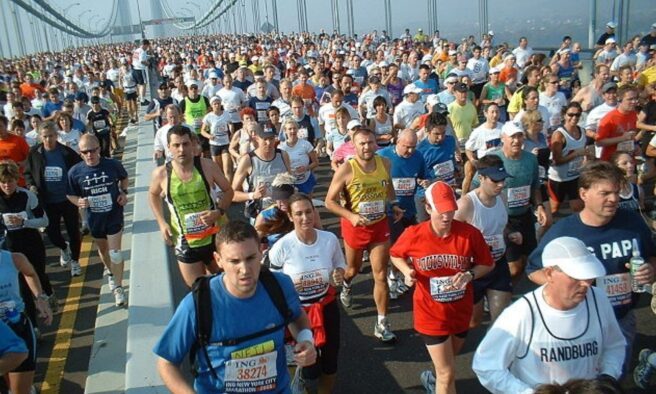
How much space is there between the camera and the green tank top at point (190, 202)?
5617mm

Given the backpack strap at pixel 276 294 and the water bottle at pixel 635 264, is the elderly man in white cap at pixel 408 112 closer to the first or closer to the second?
the water bottle at pixel 635 264

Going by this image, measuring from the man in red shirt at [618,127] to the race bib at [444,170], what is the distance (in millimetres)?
2401

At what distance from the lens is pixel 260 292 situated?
319cm

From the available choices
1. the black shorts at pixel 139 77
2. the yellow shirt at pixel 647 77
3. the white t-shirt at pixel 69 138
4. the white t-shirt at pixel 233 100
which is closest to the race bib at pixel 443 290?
the white t-shirt at pixel 69 138

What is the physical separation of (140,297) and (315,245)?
164 cm

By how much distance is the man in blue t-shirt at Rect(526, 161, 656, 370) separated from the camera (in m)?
3.89

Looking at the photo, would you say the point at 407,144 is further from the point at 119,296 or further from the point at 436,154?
the point at 119,296

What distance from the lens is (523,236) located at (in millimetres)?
5957

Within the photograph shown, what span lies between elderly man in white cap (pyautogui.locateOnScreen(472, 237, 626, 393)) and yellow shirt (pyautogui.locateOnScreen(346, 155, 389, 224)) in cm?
291

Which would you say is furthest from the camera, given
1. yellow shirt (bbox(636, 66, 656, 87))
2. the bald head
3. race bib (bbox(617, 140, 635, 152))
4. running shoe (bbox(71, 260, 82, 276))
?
yellow shirt (bbox(636, 66, 656, 87))

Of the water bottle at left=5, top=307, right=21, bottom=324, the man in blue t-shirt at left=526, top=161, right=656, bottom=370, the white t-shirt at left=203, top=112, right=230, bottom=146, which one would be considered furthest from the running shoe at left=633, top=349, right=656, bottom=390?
the white t-shirt at left=203, top=112, right=230, bottom=146

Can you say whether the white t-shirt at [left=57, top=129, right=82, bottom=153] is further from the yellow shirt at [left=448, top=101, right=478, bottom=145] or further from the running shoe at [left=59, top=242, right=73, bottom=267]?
the yellow shirt at [left=448, top=101, right=478, bottom=145]

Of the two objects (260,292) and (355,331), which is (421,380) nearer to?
(355,331)

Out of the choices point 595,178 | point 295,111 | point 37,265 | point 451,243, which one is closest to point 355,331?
point 451,243
